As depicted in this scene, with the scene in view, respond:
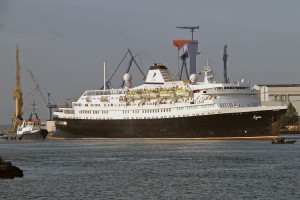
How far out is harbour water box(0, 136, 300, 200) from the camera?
49.6 m

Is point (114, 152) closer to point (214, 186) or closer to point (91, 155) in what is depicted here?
point (91, 155)

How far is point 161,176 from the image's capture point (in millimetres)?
60344

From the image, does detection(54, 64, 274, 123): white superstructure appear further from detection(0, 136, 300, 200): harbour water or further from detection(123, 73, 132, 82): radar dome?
detection(0, 136, 300, 200): harbour water

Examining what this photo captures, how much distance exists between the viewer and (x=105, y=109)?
440ft

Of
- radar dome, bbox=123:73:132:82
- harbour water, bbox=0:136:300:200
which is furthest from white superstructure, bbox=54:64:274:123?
harbour water, bbox=0:136:300:200

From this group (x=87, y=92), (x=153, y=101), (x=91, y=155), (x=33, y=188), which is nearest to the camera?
(x=33, y=188)

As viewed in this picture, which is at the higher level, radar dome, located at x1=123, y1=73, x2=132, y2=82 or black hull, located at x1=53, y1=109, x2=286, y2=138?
radar dome, located at x1=123, y1=73, x2=132, y2=82

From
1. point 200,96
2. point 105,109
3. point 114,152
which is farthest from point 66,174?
point 105,109

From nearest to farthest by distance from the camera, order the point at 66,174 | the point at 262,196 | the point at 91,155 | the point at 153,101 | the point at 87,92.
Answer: the point at 262,196 < the point at 66,174 < the point at 91,155 < the point at 153,101 < the point at 87,92

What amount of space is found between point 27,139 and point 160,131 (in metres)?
47.9

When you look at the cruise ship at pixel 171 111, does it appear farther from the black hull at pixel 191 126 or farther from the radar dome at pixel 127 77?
the radar dome at pixel 127 77

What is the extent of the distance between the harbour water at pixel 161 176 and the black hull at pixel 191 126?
23665 millimetres

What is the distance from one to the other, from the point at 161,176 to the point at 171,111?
63.2 m

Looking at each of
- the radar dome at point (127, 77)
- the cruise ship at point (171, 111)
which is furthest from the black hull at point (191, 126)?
the radar dome at point (127, 77)
